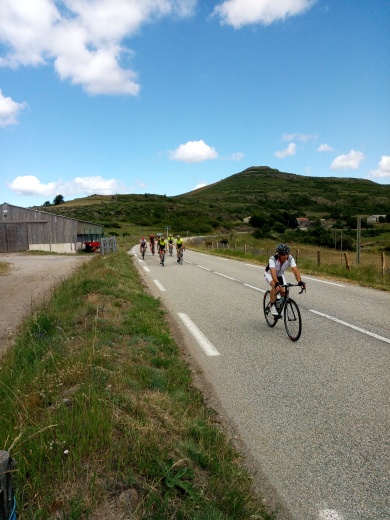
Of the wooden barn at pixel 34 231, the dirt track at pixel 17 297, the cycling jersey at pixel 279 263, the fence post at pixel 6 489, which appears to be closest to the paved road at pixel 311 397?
the cycling jersey at pixel 279 263

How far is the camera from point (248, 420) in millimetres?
3904

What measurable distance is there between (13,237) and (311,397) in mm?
44041

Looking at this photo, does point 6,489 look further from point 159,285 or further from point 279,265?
point 159,285

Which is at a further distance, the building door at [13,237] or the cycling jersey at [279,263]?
the building door at [13,237]

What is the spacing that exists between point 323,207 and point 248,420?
126583mm

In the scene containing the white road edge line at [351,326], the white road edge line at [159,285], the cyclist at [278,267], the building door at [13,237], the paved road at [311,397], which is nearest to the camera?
the paved road at [311,397]

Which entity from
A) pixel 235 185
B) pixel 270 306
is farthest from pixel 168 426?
pixel 235 185

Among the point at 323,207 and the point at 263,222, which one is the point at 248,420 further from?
the point at 323,207

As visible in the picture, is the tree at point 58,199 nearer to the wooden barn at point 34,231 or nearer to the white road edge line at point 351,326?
Result: the wooden barn at point 34,231

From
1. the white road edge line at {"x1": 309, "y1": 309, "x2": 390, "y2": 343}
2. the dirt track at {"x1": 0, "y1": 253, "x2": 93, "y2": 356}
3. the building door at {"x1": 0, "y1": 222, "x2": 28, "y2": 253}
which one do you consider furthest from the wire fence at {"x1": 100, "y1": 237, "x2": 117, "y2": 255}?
the white road edge line at {"x1": 309, "y1": 309, "x2": 390, "y2": 343}

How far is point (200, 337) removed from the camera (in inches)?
280

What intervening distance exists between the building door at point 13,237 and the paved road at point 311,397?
38472mm

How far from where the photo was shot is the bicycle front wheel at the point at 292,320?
668cm

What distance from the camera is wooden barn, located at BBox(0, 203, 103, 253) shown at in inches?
1658
